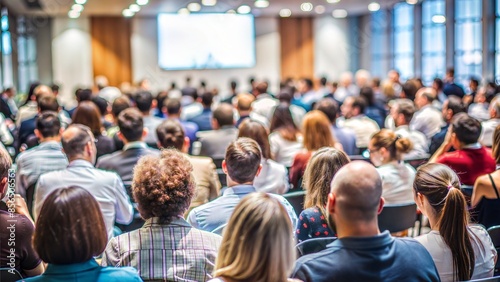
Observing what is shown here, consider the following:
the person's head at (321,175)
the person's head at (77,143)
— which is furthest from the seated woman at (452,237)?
the person's head at (77,143)

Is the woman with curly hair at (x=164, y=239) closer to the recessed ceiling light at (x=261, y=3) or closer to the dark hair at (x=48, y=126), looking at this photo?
the dark hair at (x=48, y=126)

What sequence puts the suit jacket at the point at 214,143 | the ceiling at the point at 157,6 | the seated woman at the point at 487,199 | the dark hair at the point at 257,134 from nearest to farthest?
the seated woman at the point at 487,199, the dark hair at the point at 257,134, the suit jacket at the point at 214,143, the ceiling at the point at 157,6

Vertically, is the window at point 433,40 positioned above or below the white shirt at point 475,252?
above

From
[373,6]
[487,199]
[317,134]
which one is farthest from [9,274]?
[373,6]

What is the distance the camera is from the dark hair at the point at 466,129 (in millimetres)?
5043

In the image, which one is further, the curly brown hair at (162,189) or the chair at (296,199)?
the chair at (296,199)

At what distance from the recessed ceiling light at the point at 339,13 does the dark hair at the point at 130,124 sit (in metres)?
12.9

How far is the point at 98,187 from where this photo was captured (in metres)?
4.40

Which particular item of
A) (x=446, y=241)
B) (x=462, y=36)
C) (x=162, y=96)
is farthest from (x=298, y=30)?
(x=446, y=241)

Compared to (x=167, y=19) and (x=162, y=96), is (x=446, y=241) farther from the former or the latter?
(x=167, y=19)

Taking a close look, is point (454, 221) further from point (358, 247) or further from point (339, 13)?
point (339, 13)

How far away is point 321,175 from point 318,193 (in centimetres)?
10

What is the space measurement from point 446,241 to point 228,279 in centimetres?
120

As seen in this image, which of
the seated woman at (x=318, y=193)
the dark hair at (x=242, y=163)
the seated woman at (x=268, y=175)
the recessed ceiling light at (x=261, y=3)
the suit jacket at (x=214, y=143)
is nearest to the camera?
the seated woman at (x=318, y=193)
